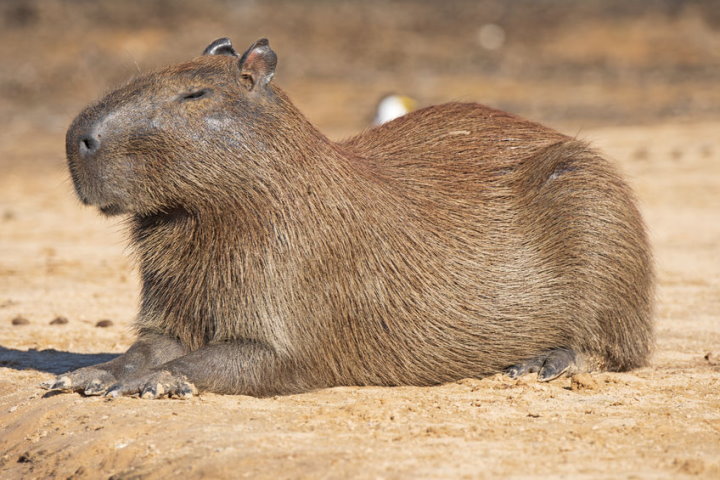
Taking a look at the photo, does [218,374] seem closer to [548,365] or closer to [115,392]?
[115,392]

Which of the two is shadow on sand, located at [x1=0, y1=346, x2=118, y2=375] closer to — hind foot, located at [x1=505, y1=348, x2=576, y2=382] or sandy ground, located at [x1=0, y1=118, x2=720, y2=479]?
sandy ground, located at [x1=0, y1=118, x2=720, y2=479]

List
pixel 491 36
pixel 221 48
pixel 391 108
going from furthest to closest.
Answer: pixel 491 36, pixel 391 108, pixel 221 48

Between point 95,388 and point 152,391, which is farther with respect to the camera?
point 95,388

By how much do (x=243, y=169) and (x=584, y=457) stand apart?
1.88 m

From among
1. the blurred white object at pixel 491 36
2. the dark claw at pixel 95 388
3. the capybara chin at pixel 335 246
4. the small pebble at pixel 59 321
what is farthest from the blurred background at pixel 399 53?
the dark claw at pixel 95 388

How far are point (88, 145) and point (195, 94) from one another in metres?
0.51

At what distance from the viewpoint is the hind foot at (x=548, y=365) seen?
5266 millimetres

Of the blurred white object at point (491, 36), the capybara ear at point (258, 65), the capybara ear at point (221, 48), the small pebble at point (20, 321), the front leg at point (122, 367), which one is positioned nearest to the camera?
the front leg at point (122, 367)

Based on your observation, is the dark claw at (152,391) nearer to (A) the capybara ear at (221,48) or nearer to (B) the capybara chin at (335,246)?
(B) the capybara chin at (335,246)

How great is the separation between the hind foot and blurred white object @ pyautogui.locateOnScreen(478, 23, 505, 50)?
75.0ft

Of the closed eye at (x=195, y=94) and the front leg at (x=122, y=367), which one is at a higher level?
the closed eye at (x=195, y=94)

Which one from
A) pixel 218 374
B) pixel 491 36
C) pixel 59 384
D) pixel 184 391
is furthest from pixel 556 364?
pixel 491 36

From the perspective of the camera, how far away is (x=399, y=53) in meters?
26.2

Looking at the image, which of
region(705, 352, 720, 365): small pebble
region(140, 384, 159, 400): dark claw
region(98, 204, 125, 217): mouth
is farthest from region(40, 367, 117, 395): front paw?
region(705, 352, 720, 365): small pebble
